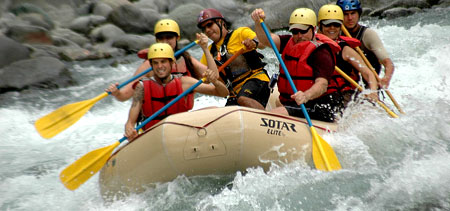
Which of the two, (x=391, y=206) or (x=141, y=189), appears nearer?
(x=391, y=206)

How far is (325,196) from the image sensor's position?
170 inches

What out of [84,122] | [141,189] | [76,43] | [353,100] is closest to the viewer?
[141,189]

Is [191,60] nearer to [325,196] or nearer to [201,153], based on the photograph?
[201,153]

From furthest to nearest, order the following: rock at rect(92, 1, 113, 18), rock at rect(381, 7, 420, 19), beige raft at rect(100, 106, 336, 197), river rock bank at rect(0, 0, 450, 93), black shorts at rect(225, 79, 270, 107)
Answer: rock at rect(92, 1, 113, 18), rock at rect(381, 7, 420, 19), river rock bank at rect(0, 0, 450, 93), black shorts at rect(225, 79, 270, 107), beige raft at rect(100, 106, 336, 197)

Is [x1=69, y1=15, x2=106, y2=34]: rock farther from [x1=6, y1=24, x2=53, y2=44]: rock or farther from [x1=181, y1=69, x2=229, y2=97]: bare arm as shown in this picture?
[x1=181, y1=69, x2=229, y2=97]: bare arm

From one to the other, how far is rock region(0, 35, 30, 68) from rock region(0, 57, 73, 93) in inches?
13.3

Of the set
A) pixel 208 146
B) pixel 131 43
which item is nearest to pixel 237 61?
pixel 208 146

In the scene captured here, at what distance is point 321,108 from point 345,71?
2.15 ft

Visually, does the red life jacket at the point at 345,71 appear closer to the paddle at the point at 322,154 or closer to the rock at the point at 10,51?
the paddle at the point at 322,154

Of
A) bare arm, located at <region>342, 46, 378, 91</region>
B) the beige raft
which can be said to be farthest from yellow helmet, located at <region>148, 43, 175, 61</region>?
bare arm, located at <region>342, 46, 378, 91</region>

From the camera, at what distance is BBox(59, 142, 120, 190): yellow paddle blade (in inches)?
188

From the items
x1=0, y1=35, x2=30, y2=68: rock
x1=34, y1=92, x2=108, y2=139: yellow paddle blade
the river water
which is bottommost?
the river water

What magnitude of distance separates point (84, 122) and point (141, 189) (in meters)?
4.49

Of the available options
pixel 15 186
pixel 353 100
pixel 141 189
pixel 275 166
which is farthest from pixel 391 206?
pixel 15 186
